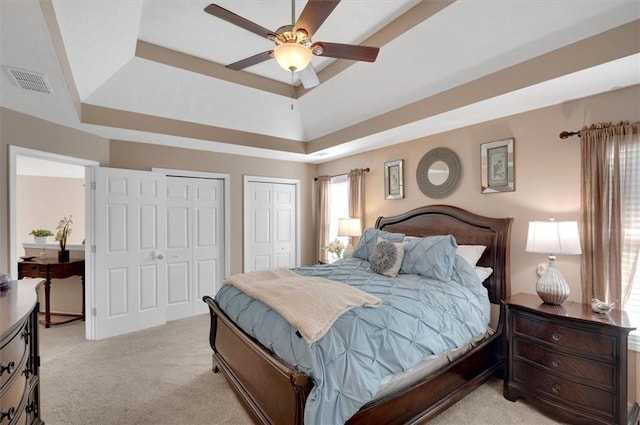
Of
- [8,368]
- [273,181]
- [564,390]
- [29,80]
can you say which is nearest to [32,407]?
[8,368]

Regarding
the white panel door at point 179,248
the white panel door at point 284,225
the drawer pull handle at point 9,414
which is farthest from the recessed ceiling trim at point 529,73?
the drawer pull handle at point 9,414

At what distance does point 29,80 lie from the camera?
2297mm

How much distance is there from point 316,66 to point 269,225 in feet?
8.95

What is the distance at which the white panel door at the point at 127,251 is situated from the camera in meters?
3.79

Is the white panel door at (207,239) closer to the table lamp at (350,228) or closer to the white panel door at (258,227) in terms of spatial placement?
the white panel door at (258,227)

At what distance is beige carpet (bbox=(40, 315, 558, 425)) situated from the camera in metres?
2.29

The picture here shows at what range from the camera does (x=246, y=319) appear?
2.36 meters

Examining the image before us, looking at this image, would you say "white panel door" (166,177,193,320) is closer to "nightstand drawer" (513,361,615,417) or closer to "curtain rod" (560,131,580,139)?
"nightstand drawer" (513,361,615,417)

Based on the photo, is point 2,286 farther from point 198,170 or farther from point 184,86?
point 198,170

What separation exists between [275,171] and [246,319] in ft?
11.2

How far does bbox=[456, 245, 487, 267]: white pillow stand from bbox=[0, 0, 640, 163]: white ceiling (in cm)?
137

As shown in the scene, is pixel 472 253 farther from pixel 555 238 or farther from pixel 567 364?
pixel 567 364

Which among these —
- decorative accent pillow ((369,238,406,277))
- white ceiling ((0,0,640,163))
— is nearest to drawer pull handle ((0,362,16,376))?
white ceiling ((0,0,640,163))

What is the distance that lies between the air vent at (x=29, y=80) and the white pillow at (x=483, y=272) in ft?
13.2
